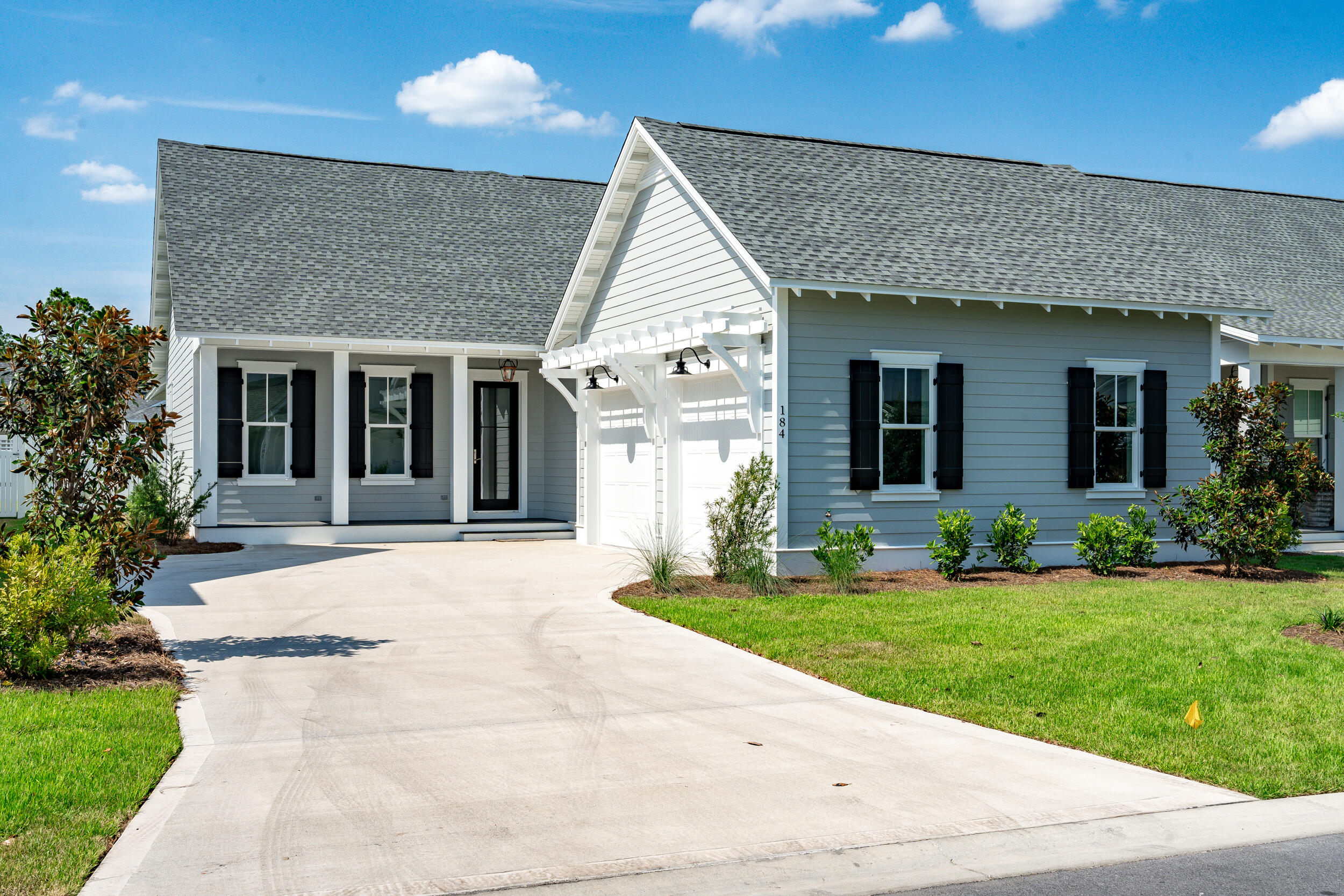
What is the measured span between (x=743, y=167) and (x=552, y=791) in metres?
11.8

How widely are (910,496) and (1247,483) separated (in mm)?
4422

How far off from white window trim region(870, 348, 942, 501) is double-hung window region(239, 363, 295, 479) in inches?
424

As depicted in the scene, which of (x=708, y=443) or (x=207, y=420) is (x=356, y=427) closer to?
(x=207, y=420)

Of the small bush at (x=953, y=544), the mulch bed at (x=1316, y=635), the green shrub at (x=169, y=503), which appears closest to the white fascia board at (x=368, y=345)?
the green shrub at (x=169, y=503)

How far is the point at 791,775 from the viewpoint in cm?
600

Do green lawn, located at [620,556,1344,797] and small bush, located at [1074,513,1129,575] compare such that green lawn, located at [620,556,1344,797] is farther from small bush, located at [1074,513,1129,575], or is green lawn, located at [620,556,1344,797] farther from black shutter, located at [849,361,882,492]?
black shutter, located at [849,361,882,492]

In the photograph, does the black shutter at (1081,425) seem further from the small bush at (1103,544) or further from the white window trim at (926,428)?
the white window trim at (926,428)

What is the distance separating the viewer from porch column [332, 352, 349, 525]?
62.4 feet

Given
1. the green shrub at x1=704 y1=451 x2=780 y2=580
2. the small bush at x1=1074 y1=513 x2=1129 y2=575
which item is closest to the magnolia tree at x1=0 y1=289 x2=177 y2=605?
A: the green shrub at x1=704 y1=451 x2=780 y2=580

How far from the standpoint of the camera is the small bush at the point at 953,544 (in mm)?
13703

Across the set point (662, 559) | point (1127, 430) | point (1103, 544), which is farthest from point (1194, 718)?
point (1127, 430)

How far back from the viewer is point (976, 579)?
547 inches

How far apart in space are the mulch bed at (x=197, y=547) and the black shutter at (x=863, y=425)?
9.87 m

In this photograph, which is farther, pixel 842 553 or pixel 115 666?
pixel 842 553
